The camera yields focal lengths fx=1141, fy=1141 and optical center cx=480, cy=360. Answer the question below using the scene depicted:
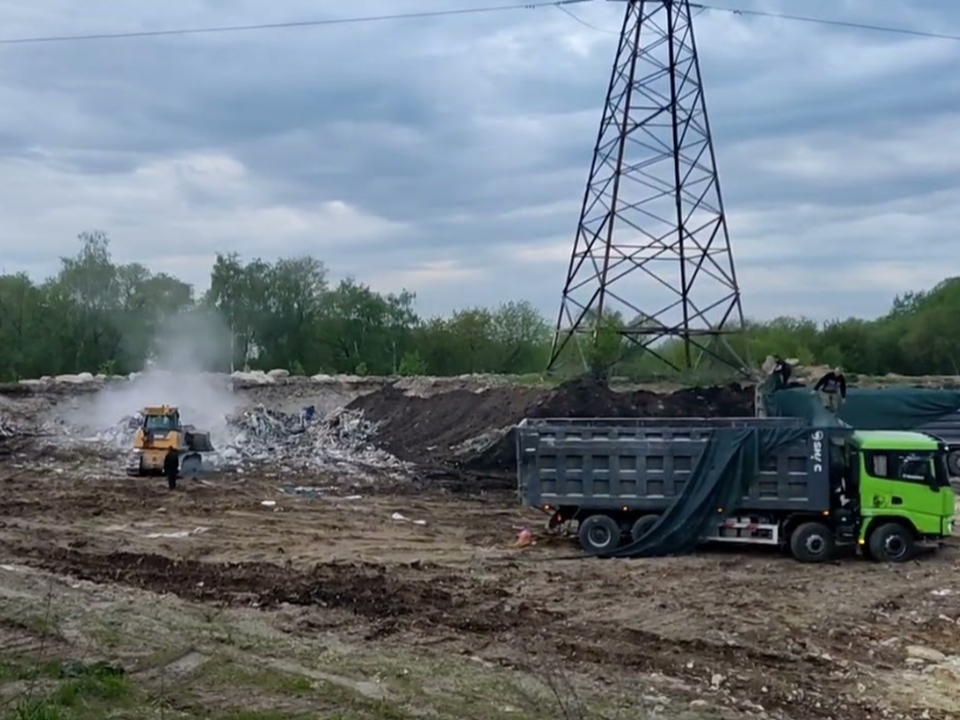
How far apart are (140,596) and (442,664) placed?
4755mm

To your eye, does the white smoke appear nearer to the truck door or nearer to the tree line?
the tree line

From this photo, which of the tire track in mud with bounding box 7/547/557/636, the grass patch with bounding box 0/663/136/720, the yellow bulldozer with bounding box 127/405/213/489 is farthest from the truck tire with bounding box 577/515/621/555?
the yellow bulldozer with bounding box 127/405/213/489

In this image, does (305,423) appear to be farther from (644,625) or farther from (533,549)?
(644,625)

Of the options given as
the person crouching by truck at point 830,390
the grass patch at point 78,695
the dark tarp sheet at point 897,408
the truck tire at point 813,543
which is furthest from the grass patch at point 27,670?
the dark tarp sheet at point 897,408

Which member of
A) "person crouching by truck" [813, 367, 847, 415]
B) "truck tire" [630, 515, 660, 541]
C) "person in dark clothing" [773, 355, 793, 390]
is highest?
"person in dark clothing" [773, 355, 793, 390]

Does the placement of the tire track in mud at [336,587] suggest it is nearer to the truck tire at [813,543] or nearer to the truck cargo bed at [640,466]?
the truck cargo bed at [640,466]

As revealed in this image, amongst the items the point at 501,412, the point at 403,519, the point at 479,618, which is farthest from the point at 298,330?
the point at 479,618

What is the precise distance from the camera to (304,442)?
3631 centimetres

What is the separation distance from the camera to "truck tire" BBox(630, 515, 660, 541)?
1706cm

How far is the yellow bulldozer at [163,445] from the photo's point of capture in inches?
1121

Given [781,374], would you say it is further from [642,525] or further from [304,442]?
[304,442]

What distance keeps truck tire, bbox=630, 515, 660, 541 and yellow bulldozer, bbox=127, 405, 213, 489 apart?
47.6 ft

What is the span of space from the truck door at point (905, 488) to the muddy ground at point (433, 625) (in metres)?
0.77

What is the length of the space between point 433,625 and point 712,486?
228 inches
